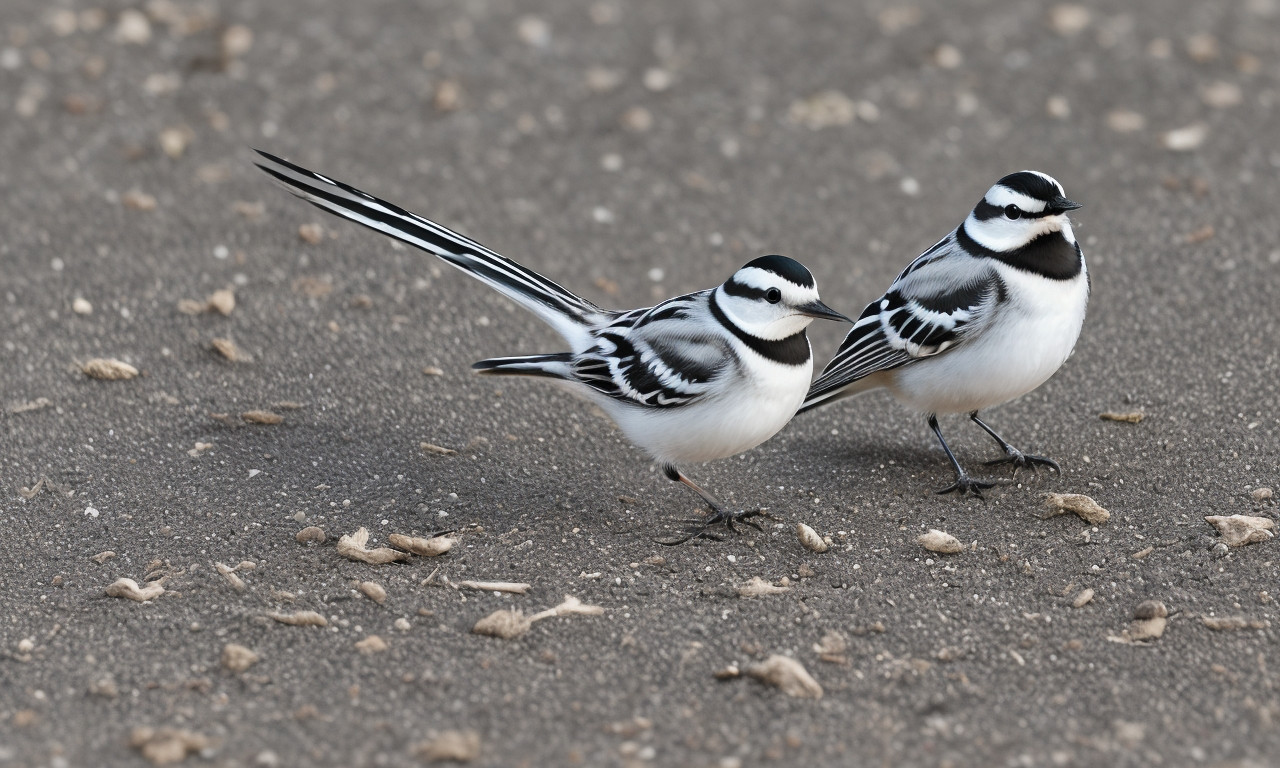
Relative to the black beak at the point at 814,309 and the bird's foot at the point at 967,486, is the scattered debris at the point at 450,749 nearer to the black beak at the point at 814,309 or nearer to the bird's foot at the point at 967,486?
the black beak at the point at 814,309

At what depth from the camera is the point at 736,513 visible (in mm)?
5141

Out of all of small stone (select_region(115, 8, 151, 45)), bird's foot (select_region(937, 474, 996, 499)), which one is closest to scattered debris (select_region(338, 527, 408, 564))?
bird's foot (select_region(937, 474, 996, 499))

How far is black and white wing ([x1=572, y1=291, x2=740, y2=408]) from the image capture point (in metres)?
4.88

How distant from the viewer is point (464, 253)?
5152 mm

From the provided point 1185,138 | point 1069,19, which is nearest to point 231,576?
point 1185,138

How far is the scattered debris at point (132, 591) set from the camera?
14.7ft

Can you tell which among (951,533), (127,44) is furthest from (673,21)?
(951,533)

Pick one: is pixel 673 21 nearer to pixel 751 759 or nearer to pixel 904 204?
pixel 904 204

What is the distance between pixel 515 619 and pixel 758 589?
87 cm

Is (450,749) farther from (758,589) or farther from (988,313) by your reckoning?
(988,313)

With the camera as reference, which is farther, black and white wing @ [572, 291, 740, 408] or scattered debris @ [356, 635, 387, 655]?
black and white wing @ [572, 291, 740, 408]

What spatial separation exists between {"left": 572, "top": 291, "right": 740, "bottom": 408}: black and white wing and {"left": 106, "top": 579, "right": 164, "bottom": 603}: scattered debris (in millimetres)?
1693

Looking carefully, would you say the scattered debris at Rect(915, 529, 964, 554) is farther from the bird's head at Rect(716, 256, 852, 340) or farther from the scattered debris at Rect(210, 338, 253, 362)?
the scattered debris at Rect(210, 338, 253, 362)

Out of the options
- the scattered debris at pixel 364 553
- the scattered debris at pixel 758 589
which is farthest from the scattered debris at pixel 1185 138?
the scattered debris at pixel 364 553
